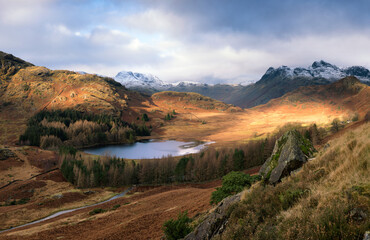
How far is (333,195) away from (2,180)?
9036 centimetres

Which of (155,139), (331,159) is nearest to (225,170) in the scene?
(331,159)

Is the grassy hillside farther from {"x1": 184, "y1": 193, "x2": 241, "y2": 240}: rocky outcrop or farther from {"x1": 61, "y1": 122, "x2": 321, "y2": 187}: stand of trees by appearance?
Result: {"x1": 61, "y1": 122, "x2": 321, "y2": 187}: stand of trees

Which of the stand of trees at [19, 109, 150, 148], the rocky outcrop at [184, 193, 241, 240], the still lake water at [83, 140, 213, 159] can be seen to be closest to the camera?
the rocky outcrop at [184, 193, 241, 240]

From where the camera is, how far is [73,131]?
143 meters

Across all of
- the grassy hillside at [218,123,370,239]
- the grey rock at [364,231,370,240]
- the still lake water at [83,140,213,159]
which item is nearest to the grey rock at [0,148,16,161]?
the still lake water at [83,140,213,159]

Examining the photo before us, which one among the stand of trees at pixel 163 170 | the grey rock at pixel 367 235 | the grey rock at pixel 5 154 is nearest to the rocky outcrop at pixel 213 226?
the grey rock at pixel 367 235

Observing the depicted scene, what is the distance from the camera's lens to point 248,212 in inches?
338

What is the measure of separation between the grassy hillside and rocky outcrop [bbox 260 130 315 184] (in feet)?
3.97

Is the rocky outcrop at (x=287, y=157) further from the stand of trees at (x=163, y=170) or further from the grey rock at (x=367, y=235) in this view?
the stand of trees at (x=163, y=170)

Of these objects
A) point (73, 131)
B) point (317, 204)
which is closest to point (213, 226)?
point (317, 204)

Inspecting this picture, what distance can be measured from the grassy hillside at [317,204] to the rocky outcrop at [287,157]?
1.21 metres

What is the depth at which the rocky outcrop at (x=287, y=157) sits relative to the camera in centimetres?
1232

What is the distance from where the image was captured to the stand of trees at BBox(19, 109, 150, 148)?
122500mm

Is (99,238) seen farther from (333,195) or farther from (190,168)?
(190,168)
